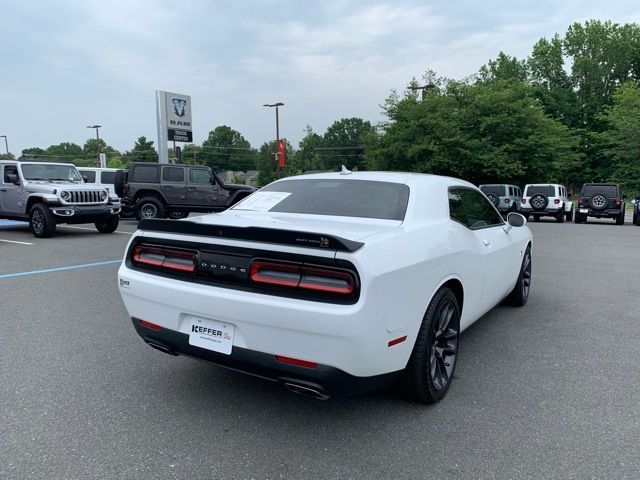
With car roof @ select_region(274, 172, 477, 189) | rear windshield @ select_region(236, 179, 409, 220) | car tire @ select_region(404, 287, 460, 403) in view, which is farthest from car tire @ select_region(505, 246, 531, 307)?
rear windshield @ select_region(236, 179, 409, 220)

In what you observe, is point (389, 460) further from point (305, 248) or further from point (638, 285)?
point (638, 285)

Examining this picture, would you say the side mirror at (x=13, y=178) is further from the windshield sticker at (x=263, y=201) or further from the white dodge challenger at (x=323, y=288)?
the white dodge challenger at (x=323, y=288)

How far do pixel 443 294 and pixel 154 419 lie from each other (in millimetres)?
1933

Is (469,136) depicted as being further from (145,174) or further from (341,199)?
(341,199)

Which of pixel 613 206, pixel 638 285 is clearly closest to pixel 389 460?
pixel 638 285

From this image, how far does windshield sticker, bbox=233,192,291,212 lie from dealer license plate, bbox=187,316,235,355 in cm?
127

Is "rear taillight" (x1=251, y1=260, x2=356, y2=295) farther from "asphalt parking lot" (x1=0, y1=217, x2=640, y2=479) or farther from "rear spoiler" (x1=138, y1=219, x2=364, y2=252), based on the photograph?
"asphalt parking lot" (x1=0, y1=217, x2=640, y2=479)

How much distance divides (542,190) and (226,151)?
115 meters

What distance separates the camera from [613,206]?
63.5 ft

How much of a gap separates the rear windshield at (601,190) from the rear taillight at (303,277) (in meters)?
20.7

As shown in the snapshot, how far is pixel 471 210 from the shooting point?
4180mm

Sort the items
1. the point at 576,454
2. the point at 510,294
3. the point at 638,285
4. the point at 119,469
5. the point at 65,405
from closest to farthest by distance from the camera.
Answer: the point at 119,469 → the point at 576,454 → the point at 65,405 → the point at 510,294 → the point at 638,285

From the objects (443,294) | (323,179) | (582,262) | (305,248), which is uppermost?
(323,179)

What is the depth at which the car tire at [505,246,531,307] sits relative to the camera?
5.43m
